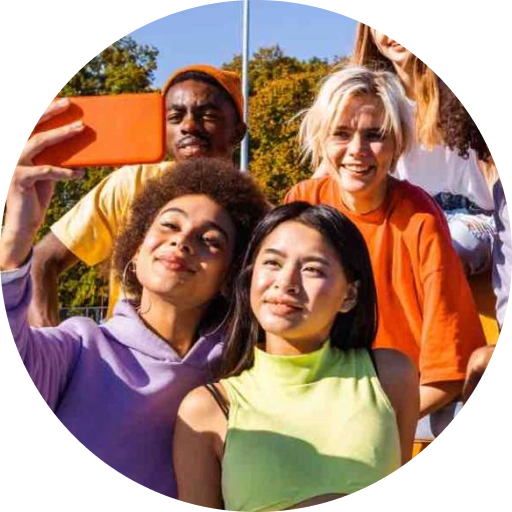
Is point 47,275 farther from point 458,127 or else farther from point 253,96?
point 458,127

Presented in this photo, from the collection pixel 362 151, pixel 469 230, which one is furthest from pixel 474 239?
pixel 362 151

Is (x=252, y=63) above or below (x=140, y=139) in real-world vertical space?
above

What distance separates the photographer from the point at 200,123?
7.32ft

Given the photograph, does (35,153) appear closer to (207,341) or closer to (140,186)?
(140,186)

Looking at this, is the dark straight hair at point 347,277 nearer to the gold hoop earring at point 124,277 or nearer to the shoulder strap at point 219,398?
the shoulder strap at point 219,398

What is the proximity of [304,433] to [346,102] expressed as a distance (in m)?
0.76

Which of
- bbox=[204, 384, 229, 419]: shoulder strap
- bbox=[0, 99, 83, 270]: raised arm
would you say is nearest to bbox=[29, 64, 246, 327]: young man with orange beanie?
bbox=[0, 99, 83, 270]: raised arm

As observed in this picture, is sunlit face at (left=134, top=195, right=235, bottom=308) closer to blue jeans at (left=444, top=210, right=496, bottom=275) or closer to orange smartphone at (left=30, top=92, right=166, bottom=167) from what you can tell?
orange smartphone at (left=30, top=92, right=166, bottom=167)

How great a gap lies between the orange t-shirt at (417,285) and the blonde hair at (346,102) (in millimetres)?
91

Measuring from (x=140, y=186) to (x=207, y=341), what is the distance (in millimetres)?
394

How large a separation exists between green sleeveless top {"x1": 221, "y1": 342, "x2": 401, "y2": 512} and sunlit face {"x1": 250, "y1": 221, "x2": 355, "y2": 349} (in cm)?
6

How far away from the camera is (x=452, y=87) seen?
7.33ft

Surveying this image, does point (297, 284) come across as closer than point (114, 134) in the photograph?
Yes

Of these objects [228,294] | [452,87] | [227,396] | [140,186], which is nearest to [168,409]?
[227,396]
